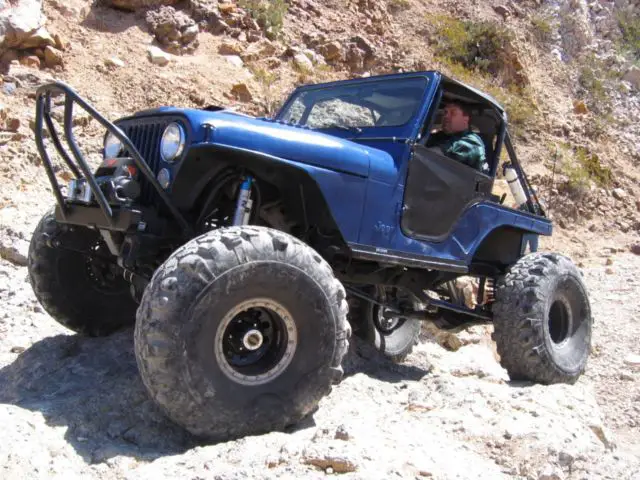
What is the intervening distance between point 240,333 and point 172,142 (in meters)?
1.05

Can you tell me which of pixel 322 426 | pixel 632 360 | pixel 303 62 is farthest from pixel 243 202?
pixel 303 62

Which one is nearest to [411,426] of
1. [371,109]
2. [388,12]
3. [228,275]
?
[228,275]

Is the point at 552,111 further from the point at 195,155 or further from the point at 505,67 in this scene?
the point at 195,155

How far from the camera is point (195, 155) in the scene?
3418 millimetres

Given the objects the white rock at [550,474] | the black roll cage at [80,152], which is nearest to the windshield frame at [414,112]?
the black roll cage at [80,152]

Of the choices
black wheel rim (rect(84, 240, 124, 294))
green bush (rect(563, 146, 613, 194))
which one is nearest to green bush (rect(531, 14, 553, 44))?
green bush (rect(563, 146, 613, 194))

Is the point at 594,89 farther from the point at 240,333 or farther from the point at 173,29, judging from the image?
the point at 240,333

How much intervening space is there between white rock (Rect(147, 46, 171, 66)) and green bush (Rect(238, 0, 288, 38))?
239 centimetres

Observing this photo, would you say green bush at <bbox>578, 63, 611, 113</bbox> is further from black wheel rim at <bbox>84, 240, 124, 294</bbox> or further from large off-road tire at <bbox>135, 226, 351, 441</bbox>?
large off-road tire at <bbox>135, 226, 351, 441</bbox>

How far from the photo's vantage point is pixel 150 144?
3754 millimetres

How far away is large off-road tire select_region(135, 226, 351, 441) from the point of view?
2.90 metres

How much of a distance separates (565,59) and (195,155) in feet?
55.6

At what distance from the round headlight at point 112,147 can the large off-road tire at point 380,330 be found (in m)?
2.36

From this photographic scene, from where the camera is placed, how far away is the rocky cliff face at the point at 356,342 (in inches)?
117
